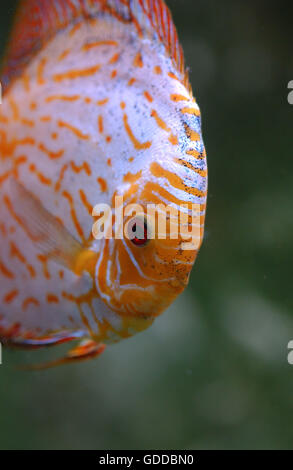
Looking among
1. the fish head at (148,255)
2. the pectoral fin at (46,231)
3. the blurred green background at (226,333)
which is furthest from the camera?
the blurred green background at (226,333)

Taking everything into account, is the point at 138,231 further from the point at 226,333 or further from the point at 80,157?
the point at 226,333

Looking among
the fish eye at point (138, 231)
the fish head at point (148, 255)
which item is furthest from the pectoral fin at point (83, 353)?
the fish eye at point (138, 231)

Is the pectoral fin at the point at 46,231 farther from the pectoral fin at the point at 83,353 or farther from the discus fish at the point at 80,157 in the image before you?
the pectoral fin at the point at 83,353

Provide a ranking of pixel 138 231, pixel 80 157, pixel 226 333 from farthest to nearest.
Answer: pixel 226 333, pixel 80 157, pixel 138 231

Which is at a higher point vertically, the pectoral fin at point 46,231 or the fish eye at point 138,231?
the pectoral fin at point 46,231

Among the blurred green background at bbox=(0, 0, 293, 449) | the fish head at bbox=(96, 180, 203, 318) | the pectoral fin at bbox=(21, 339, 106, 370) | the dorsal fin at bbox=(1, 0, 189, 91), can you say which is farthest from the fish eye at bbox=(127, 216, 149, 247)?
the blurred green background at bbox=(0, 0, 293, 449)

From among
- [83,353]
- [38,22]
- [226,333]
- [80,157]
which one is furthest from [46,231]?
[226,333]
